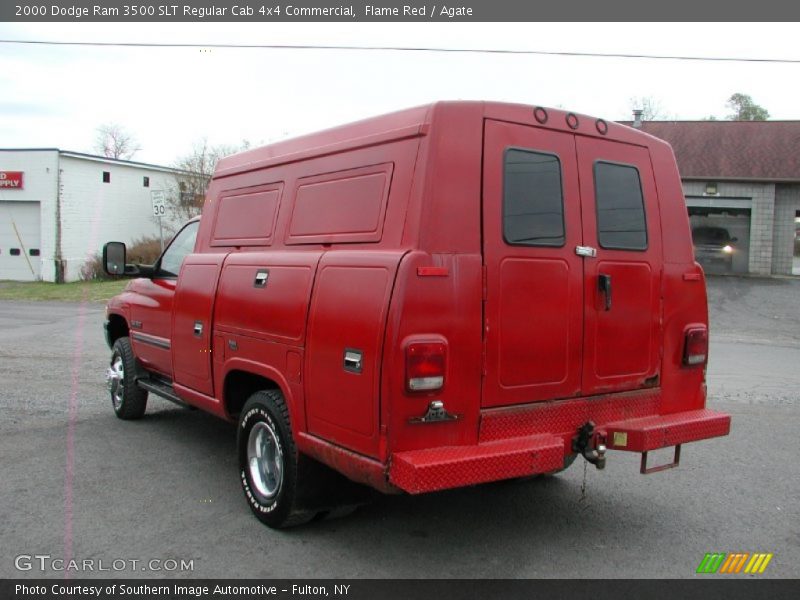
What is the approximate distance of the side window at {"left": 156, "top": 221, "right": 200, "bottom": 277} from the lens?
6.35 m

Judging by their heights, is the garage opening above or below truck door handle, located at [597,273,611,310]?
above

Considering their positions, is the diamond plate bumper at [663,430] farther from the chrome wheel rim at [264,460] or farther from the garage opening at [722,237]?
the garage opening at [722,237]

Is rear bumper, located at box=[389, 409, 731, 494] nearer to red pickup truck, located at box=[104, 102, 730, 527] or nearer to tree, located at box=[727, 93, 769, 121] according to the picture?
red pickup truck, located at box=[104, 102, 730, 527]

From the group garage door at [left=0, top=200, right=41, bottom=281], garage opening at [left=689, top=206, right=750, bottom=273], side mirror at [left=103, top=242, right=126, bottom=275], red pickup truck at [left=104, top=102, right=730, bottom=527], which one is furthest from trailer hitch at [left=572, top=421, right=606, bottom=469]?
garage door at [left=0, top=200, right=41, bottom=281]

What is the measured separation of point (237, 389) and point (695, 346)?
3183 mm

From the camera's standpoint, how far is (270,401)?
4500 millimetres

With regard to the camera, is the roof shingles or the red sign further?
the red sign

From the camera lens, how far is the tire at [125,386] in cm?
709

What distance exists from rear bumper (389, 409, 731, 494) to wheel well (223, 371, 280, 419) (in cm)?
180

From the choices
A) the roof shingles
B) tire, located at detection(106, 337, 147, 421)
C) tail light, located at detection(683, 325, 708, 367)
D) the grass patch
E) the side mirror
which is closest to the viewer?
tail light, located at detection(683, 325, 708, 367)

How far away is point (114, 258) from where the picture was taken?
21.6 ft

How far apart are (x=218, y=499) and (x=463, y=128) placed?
3.12m
